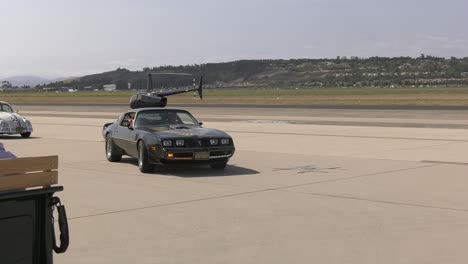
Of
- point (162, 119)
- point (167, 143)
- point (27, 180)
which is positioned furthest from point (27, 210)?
point (162, 119)

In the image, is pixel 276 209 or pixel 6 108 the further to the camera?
pixel 6 108

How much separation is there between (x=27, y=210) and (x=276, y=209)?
4811mm

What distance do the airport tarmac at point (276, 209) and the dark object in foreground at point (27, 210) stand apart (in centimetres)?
170

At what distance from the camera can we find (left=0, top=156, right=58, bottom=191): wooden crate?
4004 mm

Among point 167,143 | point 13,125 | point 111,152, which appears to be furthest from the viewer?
point 13,125

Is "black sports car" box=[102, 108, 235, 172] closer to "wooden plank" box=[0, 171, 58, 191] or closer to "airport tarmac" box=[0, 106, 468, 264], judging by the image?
"airport tarmac" box=[0, 106, 468, 264]

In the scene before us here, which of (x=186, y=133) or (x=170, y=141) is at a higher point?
(x=186, y=133)

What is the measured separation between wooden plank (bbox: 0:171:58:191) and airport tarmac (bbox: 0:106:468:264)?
191 centimetres

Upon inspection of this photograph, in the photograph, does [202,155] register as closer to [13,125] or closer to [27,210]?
[27,210]

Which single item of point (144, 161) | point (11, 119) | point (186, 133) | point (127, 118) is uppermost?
point (127, 118)

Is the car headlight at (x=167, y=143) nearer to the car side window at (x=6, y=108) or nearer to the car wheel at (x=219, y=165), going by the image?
the car wheel at (x=219, y=165)

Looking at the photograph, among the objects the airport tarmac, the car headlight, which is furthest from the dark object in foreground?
the car headlight

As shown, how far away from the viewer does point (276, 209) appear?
8.53 metres

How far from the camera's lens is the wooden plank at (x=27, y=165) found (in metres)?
4.01
